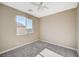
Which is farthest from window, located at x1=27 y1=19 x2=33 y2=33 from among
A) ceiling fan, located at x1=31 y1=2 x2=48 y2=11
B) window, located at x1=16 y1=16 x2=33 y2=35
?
ceiling fan, located at x1=31 y1=2 x2=48 y2=11

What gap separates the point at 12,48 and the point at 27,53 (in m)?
0.45

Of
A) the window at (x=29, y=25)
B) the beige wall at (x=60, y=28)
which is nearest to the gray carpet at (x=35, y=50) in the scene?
the beige wall at (x=60, y=28)

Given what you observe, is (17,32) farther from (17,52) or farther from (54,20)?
(54,20)

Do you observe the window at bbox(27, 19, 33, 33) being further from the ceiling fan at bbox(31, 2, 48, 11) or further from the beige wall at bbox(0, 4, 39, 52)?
the ceiling fan at bbox(31, 2, 48, 11)

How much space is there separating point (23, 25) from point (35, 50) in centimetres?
81

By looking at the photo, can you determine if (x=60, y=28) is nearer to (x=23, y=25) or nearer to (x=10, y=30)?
(x=23, y=25)

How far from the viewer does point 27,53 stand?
1.72 metres

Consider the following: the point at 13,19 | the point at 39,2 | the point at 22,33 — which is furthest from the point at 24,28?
the point at 39,2

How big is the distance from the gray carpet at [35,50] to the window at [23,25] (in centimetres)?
43

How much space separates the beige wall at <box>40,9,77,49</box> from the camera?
71.2 inches

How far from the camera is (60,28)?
5.99ft

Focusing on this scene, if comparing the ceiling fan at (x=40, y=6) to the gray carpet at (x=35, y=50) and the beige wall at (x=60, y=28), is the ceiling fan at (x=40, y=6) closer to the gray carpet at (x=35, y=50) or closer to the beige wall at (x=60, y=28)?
the beige wall at (x=60, y=28)

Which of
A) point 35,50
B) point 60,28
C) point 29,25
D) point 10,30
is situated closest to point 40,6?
point 29,25

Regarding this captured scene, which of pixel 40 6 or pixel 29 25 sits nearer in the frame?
pixel 40 6
